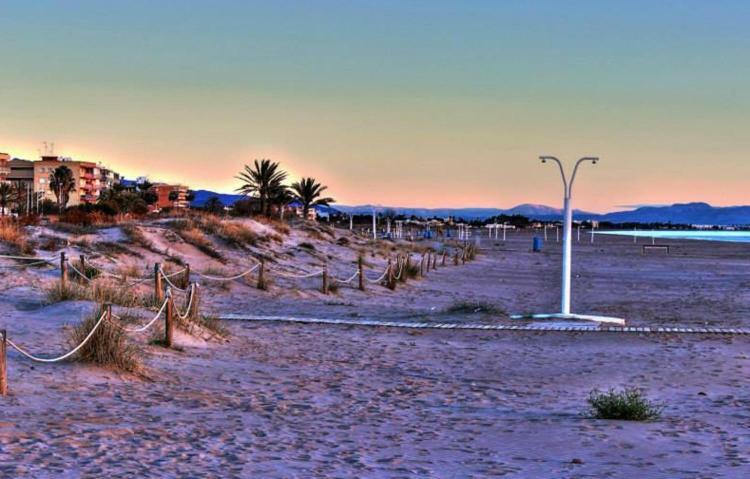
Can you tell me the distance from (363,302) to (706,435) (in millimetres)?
13860

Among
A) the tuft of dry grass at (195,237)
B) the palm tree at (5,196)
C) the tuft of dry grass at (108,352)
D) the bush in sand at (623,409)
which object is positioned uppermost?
the palm tree at (5,196)

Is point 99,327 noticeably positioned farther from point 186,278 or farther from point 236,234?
point 236,234

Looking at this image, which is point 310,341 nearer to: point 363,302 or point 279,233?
point 363,302

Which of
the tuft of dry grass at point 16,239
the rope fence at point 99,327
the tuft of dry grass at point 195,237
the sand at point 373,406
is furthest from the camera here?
the tuft of dry grass at point 195,237

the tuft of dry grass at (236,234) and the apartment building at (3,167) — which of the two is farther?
the apartment building at (3,167)

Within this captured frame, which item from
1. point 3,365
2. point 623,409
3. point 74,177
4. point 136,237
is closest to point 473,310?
point 623,409

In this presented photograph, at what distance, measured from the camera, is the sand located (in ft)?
20.2

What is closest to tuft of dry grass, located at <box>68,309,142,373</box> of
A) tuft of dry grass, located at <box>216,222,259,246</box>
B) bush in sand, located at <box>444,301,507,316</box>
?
bush in sand, located at <box>444,301,507,316</box>

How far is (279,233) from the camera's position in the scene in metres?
38.9

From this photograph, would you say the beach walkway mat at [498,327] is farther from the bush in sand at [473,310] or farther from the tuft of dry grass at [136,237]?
the tuft of dry grass at [136,237]

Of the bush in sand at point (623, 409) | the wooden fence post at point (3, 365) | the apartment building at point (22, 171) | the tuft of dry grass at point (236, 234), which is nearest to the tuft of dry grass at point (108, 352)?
the wooden fence post at point (3, 365)

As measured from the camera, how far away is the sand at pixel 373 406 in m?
6.15

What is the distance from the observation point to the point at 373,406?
27.7 ft

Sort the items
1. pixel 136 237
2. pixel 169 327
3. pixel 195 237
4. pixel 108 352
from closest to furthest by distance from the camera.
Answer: pixel 108 352 < pixel 169 327 < pixel 136 237 < pixel 195 237
